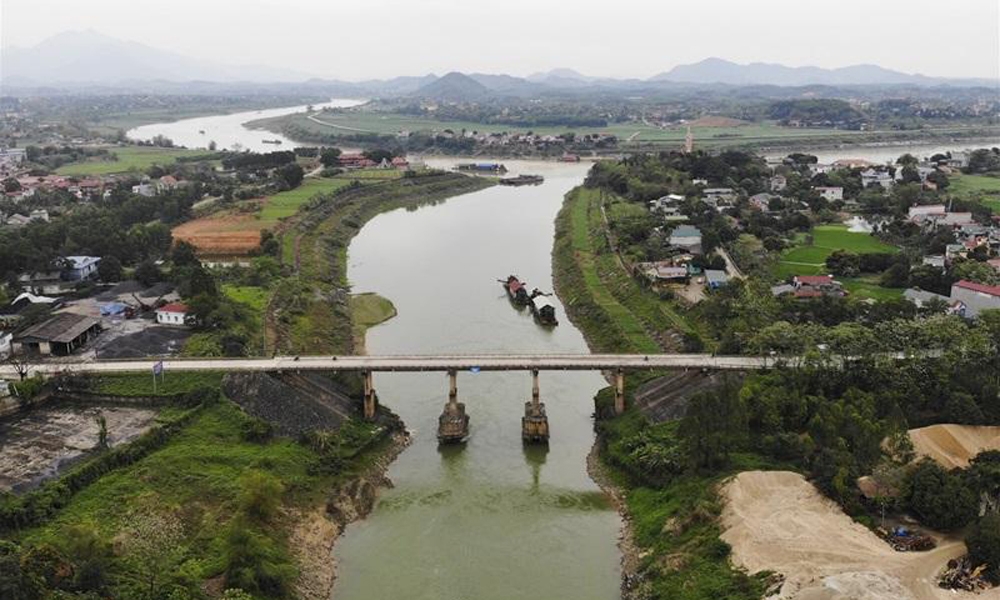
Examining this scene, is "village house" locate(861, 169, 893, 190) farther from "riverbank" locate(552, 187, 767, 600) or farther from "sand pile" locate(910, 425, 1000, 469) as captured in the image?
"sand pile" locate(910, 425, 1000, 469)

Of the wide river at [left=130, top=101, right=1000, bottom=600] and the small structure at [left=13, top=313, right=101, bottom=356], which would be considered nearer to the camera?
the wide river at [left=130, top=101, right=1000, bottom=600]

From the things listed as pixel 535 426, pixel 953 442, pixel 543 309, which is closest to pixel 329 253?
→ pixel 543 309

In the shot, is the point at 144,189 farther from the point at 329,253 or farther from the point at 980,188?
the point at 980,188

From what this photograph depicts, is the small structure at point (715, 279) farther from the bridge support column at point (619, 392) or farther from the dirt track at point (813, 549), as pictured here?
the dirt track at point (813, 549)

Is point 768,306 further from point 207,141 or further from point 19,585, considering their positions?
point 207,141

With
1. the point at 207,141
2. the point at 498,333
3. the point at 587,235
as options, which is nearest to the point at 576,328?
the point at 498,333

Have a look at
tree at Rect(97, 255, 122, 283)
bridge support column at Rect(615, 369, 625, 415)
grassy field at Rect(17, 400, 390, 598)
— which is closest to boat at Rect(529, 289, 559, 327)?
bridge support column at Rect(615, 369, 625, 415)
